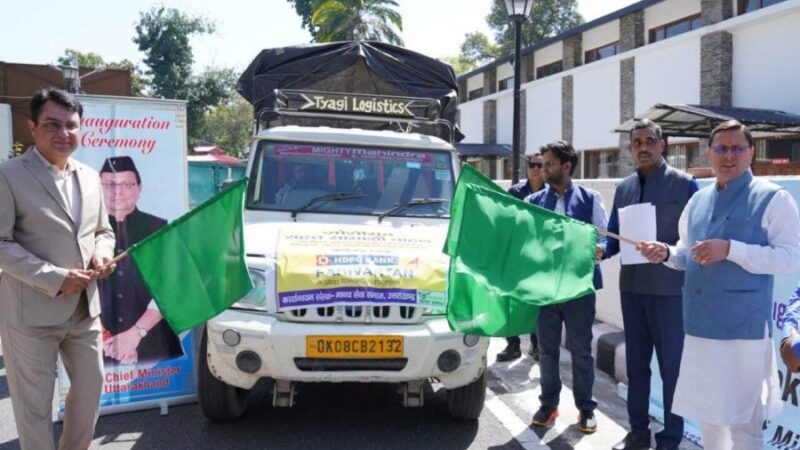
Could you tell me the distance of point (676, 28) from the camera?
2200 centimetres

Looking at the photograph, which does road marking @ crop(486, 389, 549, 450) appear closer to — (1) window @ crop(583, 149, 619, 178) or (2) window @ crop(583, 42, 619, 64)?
(1) window @ crop(583, 149, 619, 178)

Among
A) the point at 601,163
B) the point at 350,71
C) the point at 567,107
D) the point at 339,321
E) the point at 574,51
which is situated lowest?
the point at 339,321

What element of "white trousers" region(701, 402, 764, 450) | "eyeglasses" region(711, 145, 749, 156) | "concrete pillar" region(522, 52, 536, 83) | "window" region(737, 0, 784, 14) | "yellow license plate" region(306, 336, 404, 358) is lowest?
"white trousers" region(701, 402, 764, 450)

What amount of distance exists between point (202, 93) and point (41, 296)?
43520 mm

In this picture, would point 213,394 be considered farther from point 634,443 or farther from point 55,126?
point 634,443

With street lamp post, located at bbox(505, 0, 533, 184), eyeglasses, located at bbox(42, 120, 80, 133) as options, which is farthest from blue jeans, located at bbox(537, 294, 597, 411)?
street lamp post, located at bbox(505, 0, 533, 184)

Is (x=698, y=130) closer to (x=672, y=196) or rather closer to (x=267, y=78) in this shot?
(x=267, y=78)

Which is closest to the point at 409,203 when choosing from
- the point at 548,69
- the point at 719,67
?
the point at 719,67

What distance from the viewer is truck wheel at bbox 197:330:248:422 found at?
4.73 m

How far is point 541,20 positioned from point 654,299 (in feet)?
162

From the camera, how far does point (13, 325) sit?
339 cm

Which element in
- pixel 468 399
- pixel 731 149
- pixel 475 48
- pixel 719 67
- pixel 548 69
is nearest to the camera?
pixel 731 149

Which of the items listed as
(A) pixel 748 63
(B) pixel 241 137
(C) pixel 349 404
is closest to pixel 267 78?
(C) pixel 349 404

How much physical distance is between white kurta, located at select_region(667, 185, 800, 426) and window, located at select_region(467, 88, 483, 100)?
3248 cm
